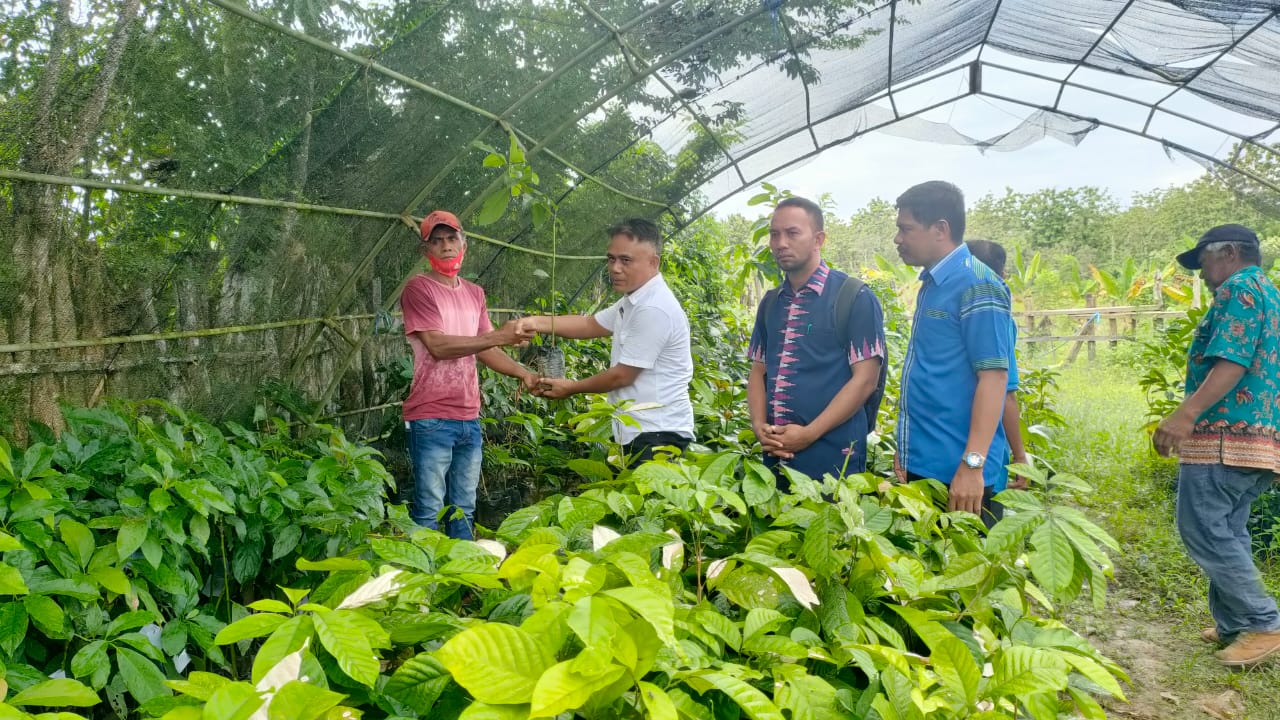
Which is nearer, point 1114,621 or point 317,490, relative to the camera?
point 317,490

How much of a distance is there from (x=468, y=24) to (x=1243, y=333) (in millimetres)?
3096

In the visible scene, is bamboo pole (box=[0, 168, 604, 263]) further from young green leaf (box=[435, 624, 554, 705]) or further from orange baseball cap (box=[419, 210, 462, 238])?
young green leaf (box=[435, 624, 554, 705])

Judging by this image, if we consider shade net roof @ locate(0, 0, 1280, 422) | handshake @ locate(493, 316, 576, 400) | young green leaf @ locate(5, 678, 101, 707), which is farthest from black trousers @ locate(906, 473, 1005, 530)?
young green leaf @ locate(5, 678, 101, 707)

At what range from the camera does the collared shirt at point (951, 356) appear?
89.5 inches

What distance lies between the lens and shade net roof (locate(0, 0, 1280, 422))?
6.77ft

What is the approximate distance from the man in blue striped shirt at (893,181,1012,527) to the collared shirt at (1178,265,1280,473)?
1.03 meters

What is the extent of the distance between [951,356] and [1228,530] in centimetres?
148

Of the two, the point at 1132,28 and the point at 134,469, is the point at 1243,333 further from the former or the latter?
the point at 134,469

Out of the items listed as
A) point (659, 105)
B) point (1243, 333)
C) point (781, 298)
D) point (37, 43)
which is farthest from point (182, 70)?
point (1243, 333)

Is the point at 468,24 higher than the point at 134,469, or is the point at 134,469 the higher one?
the point at 468,24

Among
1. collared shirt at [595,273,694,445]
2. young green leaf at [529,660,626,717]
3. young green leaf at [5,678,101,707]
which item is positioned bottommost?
young green leaf at [5,678,101,707]

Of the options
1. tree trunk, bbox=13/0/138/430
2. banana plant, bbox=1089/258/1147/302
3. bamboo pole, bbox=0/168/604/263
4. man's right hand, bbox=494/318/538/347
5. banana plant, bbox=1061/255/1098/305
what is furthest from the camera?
banana plant, bbox=1061/255/1098/305

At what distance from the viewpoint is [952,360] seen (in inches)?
92.9

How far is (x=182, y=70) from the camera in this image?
212cm
